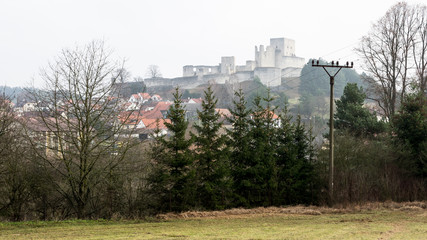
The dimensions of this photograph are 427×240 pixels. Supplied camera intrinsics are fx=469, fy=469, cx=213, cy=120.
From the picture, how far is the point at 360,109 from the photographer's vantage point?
3097 centimetres

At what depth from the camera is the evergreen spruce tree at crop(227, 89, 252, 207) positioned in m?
21.3

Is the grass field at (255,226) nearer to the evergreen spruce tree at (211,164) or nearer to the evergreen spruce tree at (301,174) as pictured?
the evergreen spruce tree at (211,164)

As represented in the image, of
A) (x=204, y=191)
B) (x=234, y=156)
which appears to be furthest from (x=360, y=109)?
(x=204, y=191)

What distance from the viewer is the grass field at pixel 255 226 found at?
12438 mm

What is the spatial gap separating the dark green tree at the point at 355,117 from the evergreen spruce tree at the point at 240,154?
1027cm

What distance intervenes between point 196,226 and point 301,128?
9.85 meters

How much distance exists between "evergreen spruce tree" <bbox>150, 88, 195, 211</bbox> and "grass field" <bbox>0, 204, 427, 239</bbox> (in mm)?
1522

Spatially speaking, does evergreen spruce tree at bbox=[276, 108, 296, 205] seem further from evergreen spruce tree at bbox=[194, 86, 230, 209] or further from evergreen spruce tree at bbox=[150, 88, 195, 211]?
evergreen spruce tree at bbox=[150, 88, 195, 211]

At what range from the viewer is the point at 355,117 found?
102ft

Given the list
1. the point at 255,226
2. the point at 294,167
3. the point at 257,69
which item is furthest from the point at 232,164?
the point at 257,69

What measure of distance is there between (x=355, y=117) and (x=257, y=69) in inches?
2974

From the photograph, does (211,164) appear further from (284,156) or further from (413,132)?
(413,132)

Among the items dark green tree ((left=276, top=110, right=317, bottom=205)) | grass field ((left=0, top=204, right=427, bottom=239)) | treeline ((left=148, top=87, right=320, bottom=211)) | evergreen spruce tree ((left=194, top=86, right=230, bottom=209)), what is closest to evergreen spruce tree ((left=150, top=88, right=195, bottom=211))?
treeline ((left=148, top=87, right=320, bottom=211))

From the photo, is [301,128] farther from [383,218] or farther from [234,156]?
[383,218]
